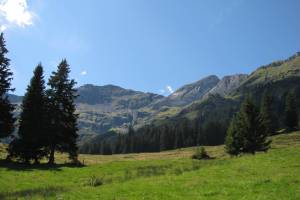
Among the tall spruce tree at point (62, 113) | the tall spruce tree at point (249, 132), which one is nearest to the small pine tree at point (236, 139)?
the tall spruce tree at point (249, 132)

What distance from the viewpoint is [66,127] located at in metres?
58.6

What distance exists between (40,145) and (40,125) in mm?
3083

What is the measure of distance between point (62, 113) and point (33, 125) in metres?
5.84

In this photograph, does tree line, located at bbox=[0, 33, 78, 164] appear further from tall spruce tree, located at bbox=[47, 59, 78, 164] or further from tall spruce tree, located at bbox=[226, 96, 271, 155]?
tall spruce tree, located at bbox=[226, 96, 271, 155]

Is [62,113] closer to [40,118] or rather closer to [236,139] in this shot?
[40,118]

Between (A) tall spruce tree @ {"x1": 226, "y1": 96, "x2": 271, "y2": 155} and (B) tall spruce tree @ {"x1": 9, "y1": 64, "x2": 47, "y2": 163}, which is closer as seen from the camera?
(B) tall spruce tree @ {"x1": 9, "y1": 64, "x2": 47, "y2": 163}

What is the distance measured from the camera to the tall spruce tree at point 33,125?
51.9 meters

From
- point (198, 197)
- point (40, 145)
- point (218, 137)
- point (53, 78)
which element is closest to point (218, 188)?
point (198, 197)

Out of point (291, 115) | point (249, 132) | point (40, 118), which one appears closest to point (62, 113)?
point (40, 118)

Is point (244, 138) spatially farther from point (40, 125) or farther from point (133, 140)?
point (133, 140)

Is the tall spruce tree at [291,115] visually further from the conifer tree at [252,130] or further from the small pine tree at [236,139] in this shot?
the conifer tree at [252,130]

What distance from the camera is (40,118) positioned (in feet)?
181

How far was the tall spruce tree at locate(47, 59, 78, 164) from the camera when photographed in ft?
188

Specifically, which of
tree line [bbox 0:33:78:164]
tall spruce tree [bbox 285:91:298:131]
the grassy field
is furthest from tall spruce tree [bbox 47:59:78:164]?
tall spruce tree [bbox 285:91:298:131]
